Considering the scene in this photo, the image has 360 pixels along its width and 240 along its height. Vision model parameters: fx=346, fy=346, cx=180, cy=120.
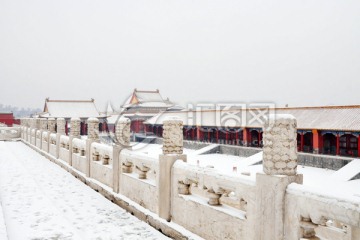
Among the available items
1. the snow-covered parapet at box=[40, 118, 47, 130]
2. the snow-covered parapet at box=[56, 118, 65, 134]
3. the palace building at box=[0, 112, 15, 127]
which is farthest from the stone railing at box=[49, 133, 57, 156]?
the palace building at box=[0, 112, 15, 127]

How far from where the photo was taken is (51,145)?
594 inches

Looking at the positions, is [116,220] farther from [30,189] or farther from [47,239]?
[30,189]

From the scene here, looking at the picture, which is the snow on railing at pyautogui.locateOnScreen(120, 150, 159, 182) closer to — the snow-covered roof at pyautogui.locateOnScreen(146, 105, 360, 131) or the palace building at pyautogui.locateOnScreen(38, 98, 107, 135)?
the snow-covered roof at pyautogui.locateOnScreen(146, 105, 360, 131)

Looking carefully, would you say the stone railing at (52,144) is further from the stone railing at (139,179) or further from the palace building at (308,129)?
the stone railing at (139,179)

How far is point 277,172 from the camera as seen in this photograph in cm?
342

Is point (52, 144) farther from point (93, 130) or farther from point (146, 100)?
point (146, 100)

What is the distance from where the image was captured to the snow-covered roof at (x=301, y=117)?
69.0 ft

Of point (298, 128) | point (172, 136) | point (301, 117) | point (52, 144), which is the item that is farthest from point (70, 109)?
point (172, 136)

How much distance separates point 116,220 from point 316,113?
66.8ft

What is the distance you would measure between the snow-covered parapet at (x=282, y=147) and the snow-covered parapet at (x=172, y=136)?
7.42 feet

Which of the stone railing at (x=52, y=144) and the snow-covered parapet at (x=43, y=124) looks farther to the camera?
the snow-covered parapet at (x=43, y=124)

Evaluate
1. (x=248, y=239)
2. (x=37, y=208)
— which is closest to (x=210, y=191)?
(x=248, y=239)

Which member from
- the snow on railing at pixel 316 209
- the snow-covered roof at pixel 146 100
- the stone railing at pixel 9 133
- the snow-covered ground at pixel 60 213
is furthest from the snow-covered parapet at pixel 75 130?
the snow-covered roof at pixel 146 100

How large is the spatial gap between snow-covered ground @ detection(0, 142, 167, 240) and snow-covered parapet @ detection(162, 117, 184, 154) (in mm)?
1310
